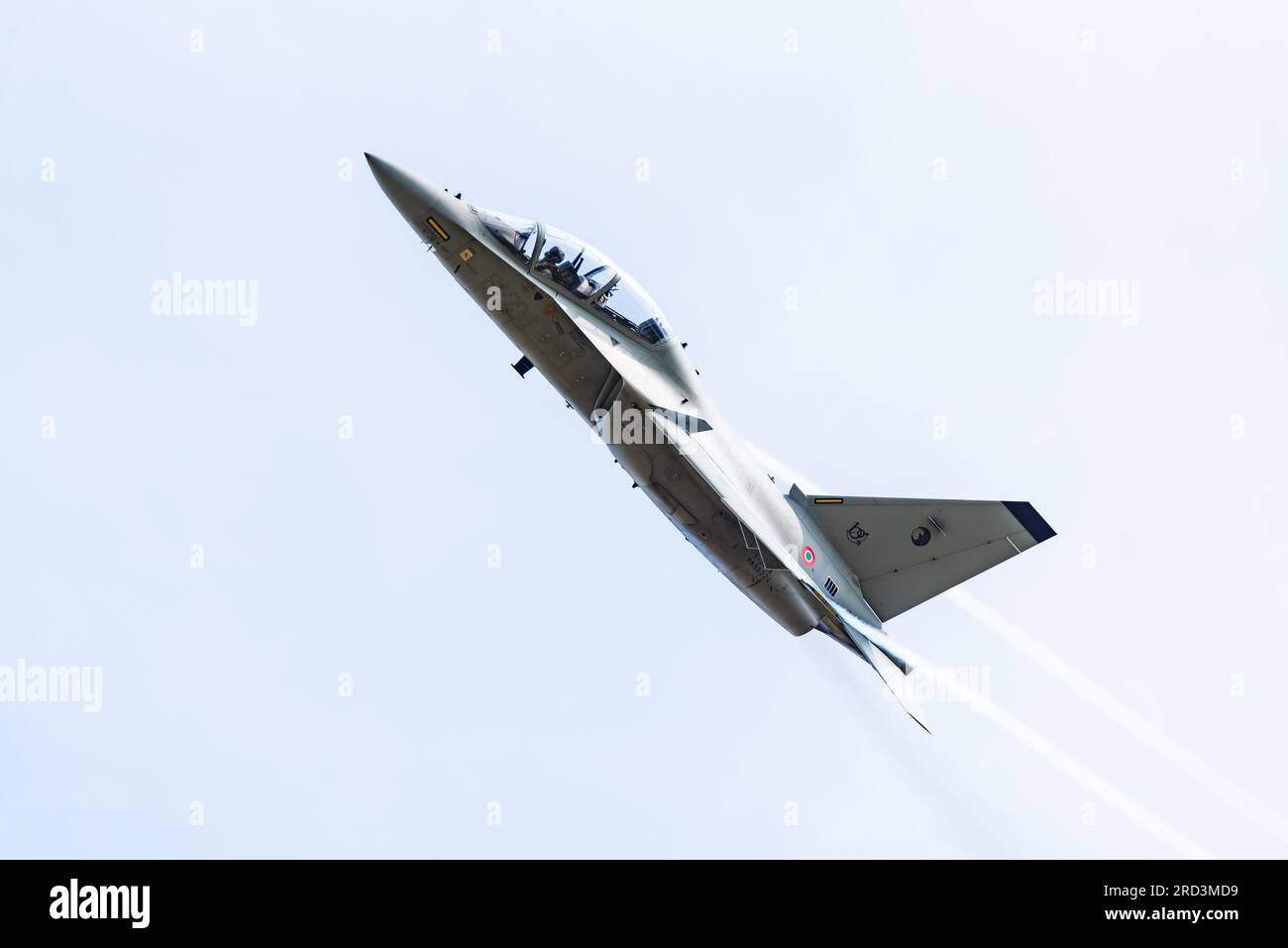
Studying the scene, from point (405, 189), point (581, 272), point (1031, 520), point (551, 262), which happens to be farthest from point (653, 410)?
point (1031, 520)

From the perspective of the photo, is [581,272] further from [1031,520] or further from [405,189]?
[1031,520]

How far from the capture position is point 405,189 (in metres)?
25.7

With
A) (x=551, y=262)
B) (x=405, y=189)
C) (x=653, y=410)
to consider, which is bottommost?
(x=653, y=410)

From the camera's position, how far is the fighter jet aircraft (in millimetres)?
26328

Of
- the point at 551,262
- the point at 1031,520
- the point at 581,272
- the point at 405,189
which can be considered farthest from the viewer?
the point at 1031,520

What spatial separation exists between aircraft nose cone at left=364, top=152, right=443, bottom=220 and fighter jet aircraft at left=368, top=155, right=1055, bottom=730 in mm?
23

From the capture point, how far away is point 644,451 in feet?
Result: 88.5

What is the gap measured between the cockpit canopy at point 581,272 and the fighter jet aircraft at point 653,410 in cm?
2

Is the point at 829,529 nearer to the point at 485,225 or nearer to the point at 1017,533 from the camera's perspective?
the point at 1017,533

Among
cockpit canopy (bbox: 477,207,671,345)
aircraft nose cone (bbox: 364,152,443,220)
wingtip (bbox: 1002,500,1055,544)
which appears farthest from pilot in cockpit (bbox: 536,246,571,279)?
wingtip (bbox: 1002,500,1055,544)

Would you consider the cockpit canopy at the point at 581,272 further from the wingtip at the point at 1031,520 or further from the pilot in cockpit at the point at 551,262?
the wingtip at the point at 1031,520

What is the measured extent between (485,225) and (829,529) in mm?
9075

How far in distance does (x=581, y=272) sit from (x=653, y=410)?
8.70ft
